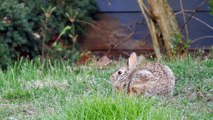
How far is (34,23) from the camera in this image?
9031 millimetres

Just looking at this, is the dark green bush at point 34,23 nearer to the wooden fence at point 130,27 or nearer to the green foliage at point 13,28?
the green foliage at point 13,28

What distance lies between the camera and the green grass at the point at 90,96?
4438 mm

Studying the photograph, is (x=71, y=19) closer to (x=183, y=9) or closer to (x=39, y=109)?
(x=183, y=9)

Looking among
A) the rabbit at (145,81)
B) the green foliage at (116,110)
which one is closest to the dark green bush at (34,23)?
the rabbit at (145,81)

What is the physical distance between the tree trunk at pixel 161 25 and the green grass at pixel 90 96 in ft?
4.04

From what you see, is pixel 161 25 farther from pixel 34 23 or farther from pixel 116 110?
pixel 116 110

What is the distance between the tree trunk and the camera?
8.28 metres

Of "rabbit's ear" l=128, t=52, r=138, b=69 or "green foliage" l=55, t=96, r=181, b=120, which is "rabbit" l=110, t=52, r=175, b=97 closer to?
"rabbit's ear" l=128, t=52, r=138, b=69

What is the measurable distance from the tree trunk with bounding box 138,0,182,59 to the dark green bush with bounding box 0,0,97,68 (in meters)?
1.19

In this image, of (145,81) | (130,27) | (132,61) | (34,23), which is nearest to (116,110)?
(145,81)

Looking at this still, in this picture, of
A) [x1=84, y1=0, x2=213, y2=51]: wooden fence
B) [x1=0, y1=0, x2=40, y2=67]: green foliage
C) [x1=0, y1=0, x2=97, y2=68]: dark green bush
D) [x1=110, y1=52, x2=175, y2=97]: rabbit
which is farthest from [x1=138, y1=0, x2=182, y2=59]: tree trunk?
[x1=110, y1=52, x2=175, y2=97]: rabbit

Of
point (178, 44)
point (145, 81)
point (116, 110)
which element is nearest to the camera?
point (116, 110)

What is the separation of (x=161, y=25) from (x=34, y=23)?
72.5 inches

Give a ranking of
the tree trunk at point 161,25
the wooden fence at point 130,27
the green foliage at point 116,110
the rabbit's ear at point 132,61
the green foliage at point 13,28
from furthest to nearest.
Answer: the wooden fence at point 130,27
the tree trunk at point 161,25
the green foliage at point 13,28
the rabbit's ear at point 132,61
the green foliage at point 116,110
